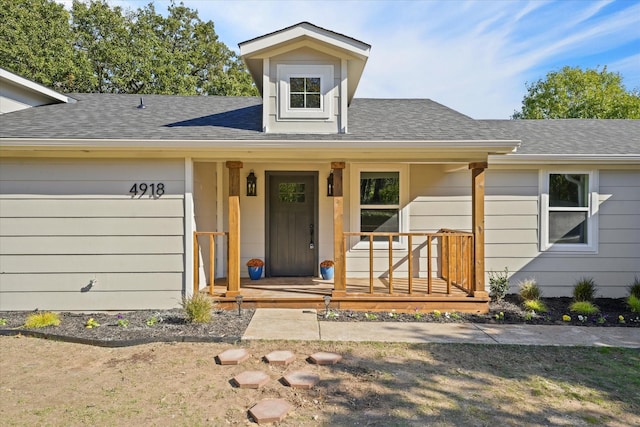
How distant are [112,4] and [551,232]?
69.3ft

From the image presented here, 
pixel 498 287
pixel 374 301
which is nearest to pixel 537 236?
pixel 498 287

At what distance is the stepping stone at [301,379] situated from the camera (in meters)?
3.30

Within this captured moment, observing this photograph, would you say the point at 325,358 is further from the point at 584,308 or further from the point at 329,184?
the point at 584,308

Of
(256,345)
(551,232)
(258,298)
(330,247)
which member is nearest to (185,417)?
(256,345)

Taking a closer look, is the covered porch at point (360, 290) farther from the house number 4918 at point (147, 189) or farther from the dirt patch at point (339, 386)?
the dirt patch at point (339, 386)

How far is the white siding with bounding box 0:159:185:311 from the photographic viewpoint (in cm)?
557

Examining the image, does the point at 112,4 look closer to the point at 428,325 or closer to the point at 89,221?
the point at 89,221

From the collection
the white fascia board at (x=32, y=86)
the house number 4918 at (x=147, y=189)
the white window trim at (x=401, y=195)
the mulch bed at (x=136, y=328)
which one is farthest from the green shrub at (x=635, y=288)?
the white fascia board at (x=32, y=86)

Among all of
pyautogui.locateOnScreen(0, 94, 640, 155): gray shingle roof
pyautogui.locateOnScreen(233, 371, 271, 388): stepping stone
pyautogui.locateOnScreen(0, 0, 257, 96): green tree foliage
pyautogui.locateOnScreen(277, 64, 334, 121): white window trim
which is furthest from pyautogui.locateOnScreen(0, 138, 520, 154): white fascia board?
pyautogui.locateOnScreen(0, 0, 257, 96): green tree foliage

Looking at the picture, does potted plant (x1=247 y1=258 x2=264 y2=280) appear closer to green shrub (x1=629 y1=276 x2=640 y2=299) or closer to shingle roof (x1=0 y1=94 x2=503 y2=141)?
shingle roof (x1=0 y1=94 x2=503 y2=141)

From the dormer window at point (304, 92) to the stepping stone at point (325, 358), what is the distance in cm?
373

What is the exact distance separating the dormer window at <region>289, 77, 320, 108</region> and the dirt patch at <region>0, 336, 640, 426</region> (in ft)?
11.7

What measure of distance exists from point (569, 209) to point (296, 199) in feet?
16.2

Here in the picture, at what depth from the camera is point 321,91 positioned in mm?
5957
